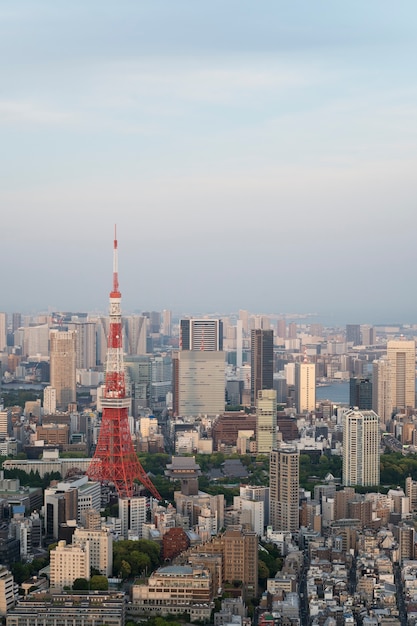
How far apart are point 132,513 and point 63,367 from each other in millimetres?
13238

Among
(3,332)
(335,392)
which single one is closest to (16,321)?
(3,332)

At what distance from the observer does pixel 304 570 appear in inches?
462

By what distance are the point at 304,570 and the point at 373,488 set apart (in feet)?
14.6

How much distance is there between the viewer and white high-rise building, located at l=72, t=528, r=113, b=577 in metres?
11.1

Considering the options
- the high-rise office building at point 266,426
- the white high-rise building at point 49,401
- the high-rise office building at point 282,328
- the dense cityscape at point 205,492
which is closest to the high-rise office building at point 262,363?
the dense cityscape at point 205,492

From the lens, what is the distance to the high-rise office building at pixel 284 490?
13.4 metres

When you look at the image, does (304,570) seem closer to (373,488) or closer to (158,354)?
(373,488)

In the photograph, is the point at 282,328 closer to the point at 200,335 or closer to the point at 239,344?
the point at 239,344

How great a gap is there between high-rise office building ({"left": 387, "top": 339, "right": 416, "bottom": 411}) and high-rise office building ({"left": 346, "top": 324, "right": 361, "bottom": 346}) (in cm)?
1218

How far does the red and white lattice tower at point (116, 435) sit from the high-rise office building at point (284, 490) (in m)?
1.63

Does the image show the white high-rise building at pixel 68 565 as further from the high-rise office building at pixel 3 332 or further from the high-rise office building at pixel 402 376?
the high-rise office building at pixel 3 332

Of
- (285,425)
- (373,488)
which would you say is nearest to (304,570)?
(373,488)

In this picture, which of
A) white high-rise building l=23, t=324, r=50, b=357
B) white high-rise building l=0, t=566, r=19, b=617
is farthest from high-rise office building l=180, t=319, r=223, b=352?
white high-rise building l=0, t=566, r=19, b=617

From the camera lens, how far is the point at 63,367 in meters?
26.3
